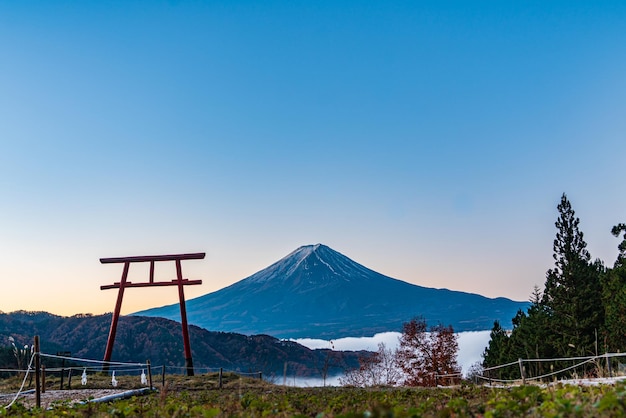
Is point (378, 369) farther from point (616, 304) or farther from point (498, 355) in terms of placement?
point (616, 304)

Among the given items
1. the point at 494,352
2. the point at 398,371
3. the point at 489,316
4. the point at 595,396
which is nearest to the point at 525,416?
the point at 595,396

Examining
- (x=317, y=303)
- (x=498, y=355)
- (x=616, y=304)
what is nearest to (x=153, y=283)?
(x=616, y=304)

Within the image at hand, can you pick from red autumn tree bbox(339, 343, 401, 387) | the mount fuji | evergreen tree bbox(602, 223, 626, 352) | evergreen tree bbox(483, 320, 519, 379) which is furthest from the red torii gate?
the mount fuji

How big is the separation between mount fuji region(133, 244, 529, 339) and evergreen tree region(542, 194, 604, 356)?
122601 millimetres

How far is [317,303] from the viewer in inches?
6880

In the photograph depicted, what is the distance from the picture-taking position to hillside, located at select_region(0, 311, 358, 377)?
2414 inches

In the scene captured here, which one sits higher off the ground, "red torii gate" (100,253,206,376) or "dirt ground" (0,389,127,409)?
"red torii gate" (100,253,206,376)

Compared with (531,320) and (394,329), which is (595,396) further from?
(394,329)

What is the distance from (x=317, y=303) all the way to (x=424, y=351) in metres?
133

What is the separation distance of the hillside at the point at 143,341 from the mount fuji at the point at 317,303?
86619mm

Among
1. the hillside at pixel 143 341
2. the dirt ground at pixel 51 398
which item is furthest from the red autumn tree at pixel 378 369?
the dirt ground at pixel 51 398

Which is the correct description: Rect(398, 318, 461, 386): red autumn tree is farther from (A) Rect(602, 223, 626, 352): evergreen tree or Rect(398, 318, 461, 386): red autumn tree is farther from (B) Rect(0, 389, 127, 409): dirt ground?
(B) Rect(0, 389, 127, 409): dirt ground

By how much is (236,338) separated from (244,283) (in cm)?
10716

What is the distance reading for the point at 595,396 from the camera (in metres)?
6.45
